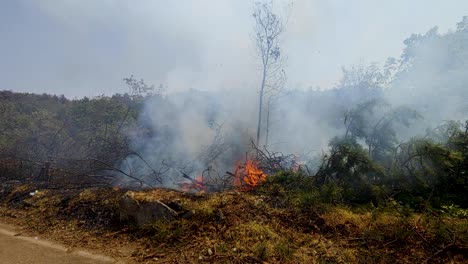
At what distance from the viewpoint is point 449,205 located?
592cm

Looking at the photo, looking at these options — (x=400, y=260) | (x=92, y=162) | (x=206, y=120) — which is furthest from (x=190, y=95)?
(x=400, y=260)

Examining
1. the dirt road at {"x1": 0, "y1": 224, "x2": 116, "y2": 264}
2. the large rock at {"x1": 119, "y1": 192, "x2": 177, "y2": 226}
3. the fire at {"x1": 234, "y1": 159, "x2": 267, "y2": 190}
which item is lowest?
the dirt road at {"x1": 0, "y1": 224, "x2": 116, "y2": 264}

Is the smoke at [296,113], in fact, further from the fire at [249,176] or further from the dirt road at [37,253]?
the dirt road at [37,253]

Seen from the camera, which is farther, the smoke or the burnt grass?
the smoke

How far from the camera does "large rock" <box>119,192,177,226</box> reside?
19.3ft

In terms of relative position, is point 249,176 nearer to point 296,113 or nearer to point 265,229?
point 265,229

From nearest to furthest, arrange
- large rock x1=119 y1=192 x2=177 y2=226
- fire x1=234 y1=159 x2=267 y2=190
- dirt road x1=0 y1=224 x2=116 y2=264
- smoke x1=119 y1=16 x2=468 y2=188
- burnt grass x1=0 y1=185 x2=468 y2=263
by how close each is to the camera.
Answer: burnt grass x1=0 y1=185 x2=468 y2=263, dirt road x1=0 y1=224 x2=116 y2=264, large rock x1=119 y1=192 x2=177 y2=226, fire x1=234 y1=159 x2=267 y2=190, smoke x1=119 y1=16 x2=468 y2=188

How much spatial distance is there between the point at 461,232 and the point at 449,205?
4.80 feet

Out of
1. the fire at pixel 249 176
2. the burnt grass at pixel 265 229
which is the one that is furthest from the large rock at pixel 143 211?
the fire at pixel 249 176

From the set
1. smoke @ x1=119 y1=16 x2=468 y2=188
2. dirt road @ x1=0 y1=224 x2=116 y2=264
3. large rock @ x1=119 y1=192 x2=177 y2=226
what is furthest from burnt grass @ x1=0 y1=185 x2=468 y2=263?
smoke @ x1=119 y1=16 x2=468 y2=188

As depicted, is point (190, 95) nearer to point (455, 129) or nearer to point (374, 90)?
point (374, 90)

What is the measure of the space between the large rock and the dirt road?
931 mm

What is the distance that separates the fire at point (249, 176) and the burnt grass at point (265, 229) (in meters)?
0.52

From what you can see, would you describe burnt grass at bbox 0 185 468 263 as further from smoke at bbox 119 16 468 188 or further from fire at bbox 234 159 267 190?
smoke at bbox 119 16 468 188
